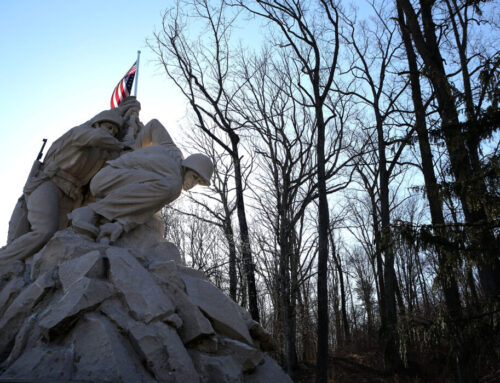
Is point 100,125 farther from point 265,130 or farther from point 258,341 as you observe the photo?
point 265,130

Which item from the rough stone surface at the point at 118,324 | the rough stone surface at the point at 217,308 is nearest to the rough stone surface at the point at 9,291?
the rough stone surface at the point at 118,324

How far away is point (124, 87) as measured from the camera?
7219mm

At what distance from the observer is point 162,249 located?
4.15m

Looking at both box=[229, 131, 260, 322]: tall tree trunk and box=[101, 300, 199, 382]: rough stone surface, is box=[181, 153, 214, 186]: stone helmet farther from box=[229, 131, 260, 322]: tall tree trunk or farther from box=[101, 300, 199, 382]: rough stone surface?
box=[229, 131, 260, 322]: tall tree trunk

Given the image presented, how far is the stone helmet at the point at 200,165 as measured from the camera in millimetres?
4579

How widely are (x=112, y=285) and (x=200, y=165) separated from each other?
172 centimetres

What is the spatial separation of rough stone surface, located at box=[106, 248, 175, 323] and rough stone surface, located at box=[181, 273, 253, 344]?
1.20 feet

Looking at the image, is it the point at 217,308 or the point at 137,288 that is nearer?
the point at 137,288

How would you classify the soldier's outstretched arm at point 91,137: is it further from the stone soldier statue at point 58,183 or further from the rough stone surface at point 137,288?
the rough stone surface at point 137,288

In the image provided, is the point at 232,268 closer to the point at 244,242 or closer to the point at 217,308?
the point at 244,242

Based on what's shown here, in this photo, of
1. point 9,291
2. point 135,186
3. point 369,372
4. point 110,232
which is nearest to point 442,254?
point 135,186

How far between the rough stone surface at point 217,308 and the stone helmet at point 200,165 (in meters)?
1.19

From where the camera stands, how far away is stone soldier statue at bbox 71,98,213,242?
4.20 meters

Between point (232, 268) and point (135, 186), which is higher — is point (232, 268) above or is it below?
above
